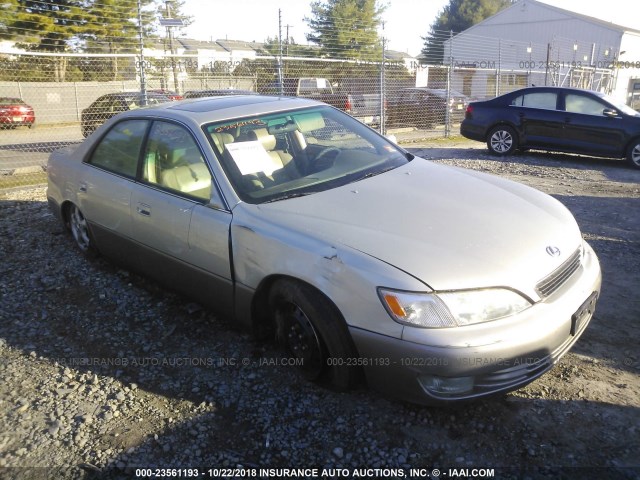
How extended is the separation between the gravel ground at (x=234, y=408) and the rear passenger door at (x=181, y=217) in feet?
1.44

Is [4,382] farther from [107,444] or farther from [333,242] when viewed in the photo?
[333,242]

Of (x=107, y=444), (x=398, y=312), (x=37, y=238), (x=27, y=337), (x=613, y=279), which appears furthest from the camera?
(x=37, y=238)

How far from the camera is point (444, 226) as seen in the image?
289cm

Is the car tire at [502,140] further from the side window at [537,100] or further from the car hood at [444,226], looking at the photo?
the car hood at [444,226]

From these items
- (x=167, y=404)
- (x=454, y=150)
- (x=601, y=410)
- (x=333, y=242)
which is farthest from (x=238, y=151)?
(x=454, y=150)

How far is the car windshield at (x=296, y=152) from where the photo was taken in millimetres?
3357

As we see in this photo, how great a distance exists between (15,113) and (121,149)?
698 inches

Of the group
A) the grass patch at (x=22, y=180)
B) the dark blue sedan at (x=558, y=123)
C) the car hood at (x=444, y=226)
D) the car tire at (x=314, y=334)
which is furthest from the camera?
the dark blue sedan at (x=558, y=123)

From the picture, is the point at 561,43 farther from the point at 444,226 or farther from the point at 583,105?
the point at 444,226

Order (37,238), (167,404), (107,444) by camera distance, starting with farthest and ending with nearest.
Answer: (37,238) < (167,404) < (107,444)

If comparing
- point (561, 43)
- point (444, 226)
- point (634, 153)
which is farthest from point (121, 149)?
point (561, 43)

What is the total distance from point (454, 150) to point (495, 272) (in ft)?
34.5

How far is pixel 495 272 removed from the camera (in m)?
2.54

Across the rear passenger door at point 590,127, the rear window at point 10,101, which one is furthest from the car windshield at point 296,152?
the rear window at point 10,101
